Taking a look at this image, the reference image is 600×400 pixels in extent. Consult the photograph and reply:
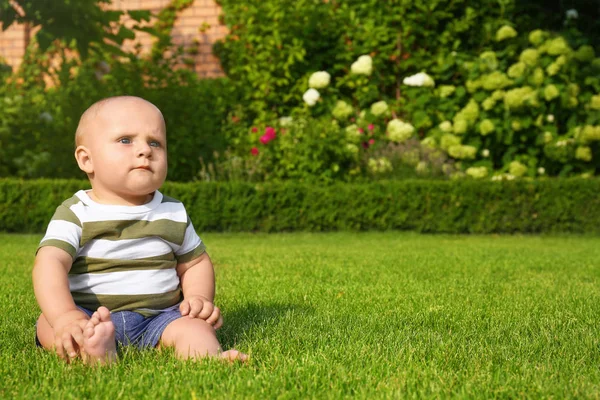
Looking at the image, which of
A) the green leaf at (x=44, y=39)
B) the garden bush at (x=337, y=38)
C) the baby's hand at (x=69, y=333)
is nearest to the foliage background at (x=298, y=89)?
the garden bush at (x=337, y=38)

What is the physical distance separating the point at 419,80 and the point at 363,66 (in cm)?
80

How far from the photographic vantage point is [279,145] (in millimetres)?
9766

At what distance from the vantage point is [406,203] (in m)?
8.50

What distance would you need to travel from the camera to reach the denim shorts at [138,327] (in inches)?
104

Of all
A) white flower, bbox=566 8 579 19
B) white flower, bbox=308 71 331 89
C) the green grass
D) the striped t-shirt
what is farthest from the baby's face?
white flower, bbox=566 8 579 19

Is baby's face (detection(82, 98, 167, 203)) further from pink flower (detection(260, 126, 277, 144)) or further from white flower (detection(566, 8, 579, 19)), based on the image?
white flower (detection(566, 8, 579, 19))

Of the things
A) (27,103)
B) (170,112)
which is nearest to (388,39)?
(170,112)

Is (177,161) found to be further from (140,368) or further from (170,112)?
(140,368)

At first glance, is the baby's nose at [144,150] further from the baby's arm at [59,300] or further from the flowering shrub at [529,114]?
the flowering shrub at [529,114]

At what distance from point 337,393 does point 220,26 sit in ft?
34.0

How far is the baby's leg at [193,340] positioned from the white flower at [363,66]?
8.18 meters

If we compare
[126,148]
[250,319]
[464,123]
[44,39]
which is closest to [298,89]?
[464,123]

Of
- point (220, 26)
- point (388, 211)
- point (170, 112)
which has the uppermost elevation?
point (220, 26)

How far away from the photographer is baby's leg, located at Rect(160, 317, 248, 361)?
245 cm
